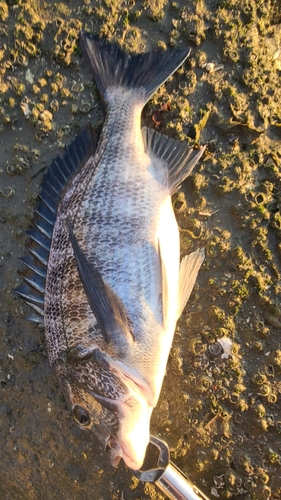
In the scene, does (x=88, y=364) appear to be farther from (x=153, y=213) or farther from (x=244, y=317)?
(x=244, y=317)

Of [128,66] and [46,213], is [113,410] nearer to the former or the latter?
[46,213]

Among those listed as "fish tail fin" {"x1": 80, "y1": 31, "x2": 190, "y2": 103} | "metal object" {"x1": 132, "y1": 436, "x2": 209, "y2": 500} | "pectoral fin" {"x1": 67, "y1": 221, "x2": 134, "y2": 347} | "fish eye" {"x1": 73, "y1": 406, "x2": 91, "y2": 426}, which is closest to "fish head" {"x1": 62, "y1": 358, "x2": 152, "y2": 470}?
"fish eye" {"x1": 73, "y1": 406, "x2": 91, "y2": 426}

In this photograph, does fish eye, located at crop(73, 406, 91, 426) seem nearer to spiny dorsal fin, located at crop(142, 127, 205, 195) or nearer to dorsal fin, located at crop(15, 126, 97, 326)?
dorsal fin, located at crop(15, 126, 97, 326)

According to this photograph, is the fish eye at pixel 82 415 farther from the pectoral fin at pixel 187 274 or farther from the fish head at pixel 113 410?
the pectoral fin at pixel 187 274

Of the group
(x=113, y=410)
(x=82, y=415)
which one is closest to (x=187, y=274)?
(x=113, y=410)

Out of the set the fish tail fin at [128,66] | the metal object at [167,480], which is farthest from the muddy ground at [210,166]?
the metal object at [167,480]

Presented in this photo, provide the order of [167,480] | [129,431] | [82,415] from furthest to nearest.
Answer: [167,480] → [82,415] → [129,431]

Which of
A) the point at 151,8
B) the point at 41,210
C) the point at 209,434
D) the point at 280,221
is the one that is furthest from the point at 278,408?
the point at 151,8

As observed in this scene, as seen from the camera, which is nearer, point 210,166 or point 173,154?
point 173,154
